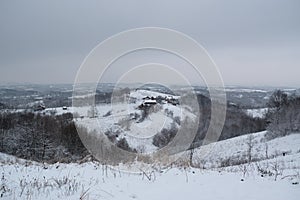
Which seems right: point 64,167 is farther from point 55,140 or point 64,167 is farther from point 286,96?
point 286,96

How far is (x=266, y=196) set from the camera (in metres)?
4.90

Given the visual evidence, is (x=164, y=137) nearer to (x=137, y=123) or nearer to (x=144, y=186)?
(x=137, y=123)

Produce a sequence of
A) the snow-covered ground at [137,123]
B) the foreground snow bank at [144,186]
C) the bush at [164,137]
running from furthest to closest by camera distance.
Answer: the snow-covered ground at [137,123] → the bush at [164,137] → the foreground snow bank at [144,186]

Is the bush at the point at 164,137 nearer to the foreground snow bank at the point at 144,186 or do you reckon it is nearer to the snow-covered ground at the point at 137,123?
the snow-covered ground at the point at 137,123

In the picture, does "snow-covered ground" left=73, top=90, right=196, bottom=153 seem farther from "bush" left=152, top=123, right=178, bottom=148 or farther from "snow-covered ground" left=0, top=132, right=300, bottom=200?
"snow-covered ground" left=0, top=132, right=300, bottom=200

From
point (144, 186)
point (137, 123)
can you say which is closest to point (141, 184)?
point (144, 186)

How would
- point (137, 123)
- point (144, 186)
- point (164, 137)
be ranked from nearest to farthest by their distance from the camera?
1. point (144, 186)
2. point (164, 137)
3. point (137, 123)

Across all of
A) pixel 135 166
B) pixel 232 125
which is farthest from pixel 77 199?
pixel 232 125

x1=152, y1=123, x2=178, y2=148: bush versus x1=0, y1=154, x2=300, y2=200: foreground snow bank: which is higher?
x1=0, y1=154, x2=300, y2=200: foreground snow bank

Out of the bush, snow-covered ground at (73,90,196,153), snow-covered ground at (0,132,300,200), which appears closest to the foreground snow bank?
snow-covered ground at (0,132,300,200)

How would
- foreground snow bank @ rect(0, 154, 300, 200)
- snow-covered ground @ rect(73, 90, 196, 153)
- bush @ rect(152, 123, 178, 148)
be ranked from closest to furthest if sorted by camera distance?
foreground snow bank @ rect(0, 154, 300, 200)
bush @ rect(152, 123, 178, 148)
snow-covered ground @ rect(73, 90, 196, 153)

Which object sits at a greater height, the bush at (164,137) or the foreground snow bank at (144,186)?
the foreground snow bank at (144,186)

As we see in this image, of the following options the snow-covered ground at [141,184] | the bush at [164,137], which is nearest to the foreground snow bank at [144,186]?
the snow-covered ground at [141,184]

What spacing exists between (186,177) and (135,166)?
74.2 inches
